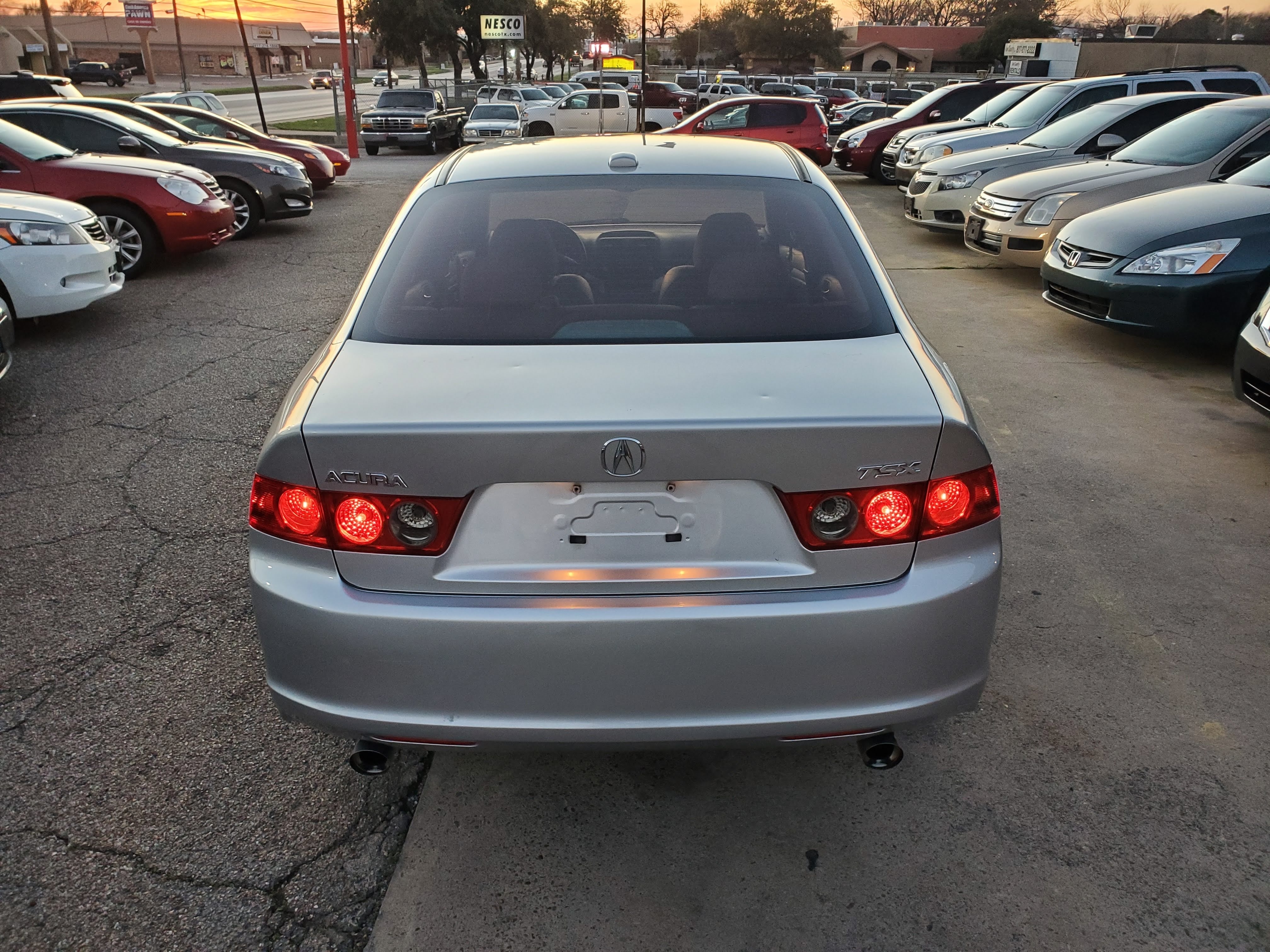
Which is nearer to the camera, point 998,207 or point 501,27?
point 998,207

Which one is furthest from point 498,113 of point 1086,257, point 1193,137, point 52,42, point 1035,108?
point 52,42

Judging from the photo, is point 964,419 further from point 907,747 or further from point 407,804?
point 407,804

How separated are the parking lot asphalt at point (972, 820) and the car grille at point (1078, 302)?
3.08 meters

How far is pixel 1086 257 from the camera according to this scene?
6766 millimetres

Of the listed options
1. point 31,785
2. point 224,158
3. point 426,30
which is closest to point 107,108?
point 224,158

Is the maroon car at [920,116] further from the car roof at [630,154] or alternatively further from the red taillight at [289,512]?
the red taillight at [289,512]

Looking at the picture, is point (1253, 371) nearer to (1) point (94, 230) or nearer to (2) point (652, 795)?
(2) point (652, 795)

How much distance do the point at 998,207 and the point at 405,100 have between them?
68.1 ft

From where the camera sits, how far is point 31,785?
8.58 feet

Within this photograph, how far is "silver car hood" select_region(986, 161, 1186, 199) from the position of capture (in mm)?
8328

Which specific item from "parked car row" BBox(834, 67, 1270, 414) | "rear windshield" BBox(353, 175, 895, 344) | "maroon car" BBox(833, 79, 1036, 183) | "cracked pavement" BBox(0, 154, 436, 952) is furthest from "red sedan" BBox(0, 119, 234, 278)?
"maroon car" BBox(833, 79, 1036, 183)

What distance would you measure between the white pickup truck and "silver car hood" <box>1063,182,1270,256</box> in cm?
1869

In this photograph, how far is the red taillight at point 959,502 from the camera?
2047mm

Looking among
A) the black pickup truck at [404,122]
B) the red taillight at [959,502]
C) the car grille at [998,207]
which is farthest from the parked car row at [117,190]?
the black pickup truck at [404,122]
